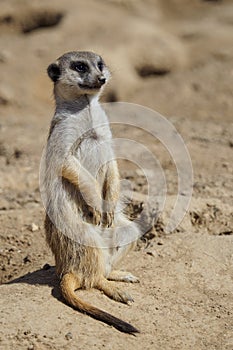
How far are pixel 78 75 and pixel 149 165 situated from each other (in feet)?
6.90

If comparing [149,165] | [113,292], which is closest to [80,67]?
[113,292]

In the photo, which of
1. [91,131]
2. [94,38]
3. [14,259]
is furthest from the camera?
[94,38]

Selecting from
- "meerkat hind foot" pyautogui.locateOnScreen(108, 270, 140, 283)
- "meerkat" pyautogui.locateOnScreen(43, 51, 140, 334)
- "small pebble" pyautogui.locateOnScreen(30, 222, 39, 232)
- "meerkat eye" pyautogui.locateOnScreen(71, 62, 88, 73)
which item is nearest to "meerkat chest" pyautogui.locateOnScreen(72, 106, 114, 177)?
A: "meerkat" pyautogui.locateOnScreen(43, 51, 140, 334)

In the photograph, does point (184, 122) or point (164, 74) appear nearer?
point (184, 122)

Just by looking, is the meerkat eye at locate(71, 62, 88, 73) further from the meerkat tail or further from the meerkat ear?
the meerkat tail

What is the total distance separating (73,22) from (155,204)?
18.9ft

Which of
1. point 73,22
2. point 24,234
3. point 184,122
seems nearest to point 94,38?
point 73,22

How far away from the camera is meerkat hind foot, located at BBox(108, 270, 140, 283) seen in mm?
3549

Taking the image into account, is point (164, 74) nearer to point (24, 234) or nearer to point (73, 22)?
point (73, 22)

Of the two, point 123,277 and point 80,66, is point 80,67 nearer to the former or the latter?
point 80,66

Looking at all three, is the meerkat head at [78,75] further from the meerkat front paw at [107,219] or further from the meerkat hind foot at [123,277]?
the meerkat hind foot at [123,277]

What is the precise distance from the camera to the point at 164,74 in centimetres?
896

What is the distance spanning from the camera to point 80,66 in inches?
151

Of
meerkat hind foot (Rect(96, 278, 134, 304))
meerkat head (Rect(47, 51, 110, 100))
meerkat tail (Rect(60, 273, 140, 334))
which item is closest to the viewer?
meerkat tail (Rect(60, 273, 140, 334))
